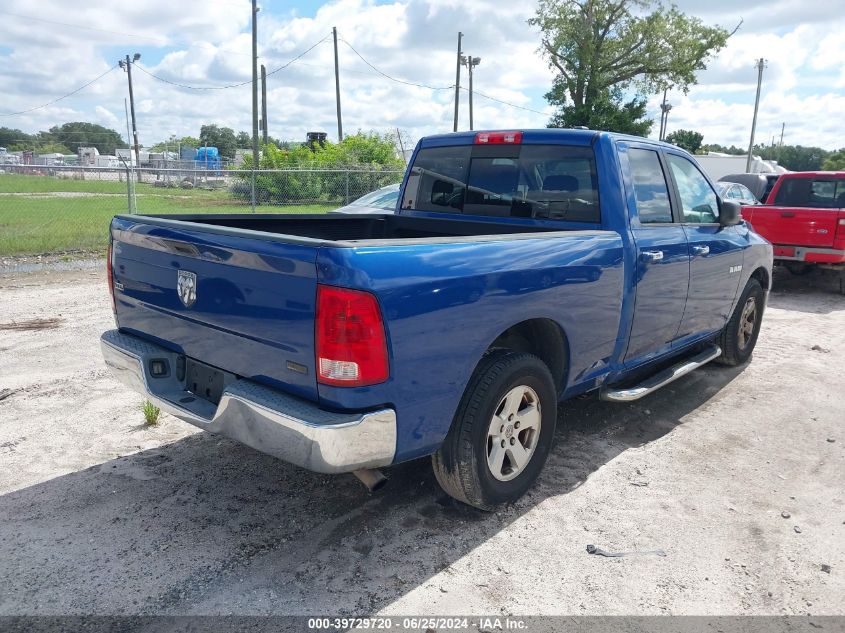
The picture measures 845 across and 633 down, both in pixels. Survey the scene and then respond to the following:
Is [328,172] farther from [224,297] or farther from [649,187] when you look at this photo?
[224,297]

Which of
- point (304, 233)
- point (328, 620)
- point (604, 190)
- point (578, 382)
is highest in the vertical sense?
point (604, 190)

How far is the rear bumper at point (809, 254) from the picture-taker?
1002 cm

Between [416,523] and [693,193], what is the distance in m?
3.35

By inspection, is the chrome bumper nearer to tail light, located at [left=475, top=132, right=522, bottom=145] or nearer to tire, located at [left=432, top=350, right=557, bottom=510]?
tire, located at [left=432, top=350, right=557, bottom=510]

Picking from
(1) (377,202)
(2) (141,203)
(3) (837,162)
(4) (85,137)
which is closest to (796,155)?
(3) (837,162)

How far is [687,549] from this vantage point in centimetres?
339

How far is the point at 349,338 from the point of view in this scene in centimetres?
267

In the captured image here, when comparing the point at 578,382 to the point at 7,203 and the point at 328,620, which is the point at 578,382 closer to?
the point at 328,620

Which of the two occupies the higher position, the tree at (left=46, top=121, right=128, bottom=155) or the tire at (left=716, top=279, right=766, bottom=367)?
the tree at (left=46, top=121, right=128, bottom=155)

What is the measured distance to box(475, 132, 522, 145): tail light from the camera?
4590mm

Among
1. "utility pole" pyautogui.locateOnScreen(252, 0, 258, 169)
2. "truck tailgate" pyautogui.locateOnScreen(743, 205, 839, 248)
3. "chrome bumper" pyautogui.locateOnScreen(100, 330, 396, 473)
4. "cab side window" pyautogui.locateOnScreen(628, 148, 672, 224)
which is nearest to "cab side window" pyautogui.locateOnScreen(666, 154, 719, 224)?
"cab side window" pyautogui.locateOnScreen(628, 148, 672, 224)

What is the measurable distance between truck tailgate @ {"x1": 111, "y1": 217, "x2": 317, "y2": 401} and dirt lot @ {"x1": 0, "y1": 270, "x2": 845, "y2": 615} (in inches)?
34.6

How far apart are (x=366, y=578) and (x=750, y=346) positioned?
4.98 meters

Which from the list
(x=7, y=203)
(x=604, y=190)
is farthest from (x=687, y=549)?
(x=7, y=203)
